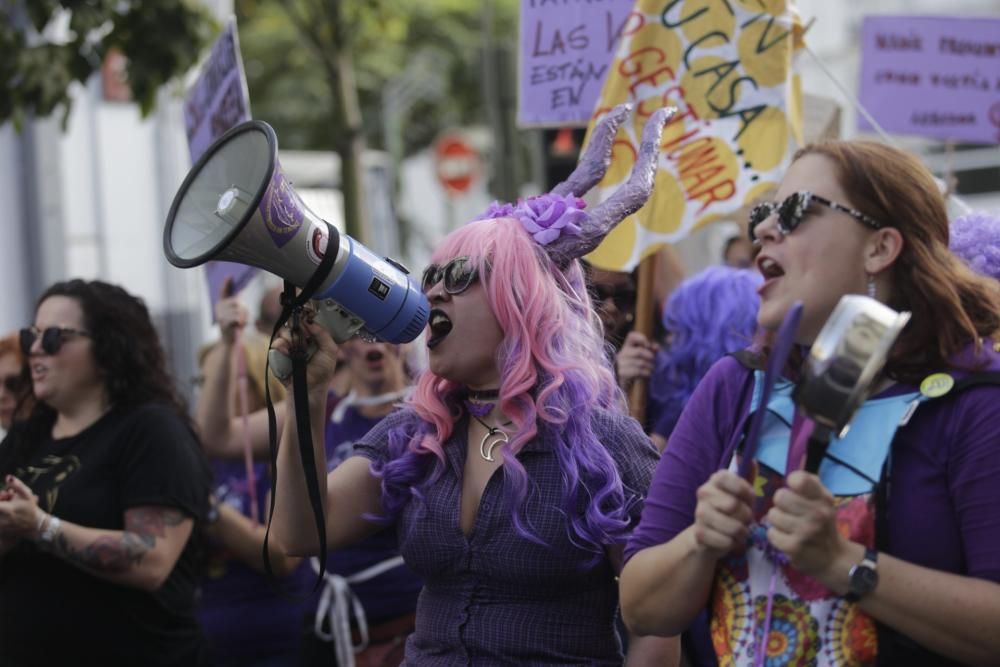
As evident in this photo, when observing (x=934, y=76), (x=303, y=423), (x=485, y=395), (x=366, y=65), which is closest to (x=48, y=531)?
(x=303, y=423)

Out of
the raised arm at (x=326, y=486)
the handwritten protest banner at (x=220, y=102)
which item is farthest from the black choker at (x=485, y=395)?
the handwritten protest banner at (x=220, y=102)

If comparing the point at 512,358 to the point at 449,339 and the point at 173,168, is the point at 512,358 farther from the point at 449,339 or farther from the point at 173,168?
the point at 173,168

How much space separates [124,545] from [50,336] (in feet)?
2.27

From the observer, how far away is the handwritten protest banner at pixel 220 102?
4.43m

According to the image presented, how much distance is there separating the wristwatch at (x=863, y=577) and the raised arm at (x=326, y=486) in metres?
1.15

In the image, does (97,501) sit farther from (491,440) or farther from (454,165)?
(454,165)

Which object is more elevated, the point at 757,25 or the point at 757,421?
the point at 757,25

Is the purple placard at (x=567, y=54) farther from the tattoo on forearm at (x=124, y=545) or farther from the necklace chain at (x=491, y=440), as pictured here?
the necklace chain at (x=491, y=440)

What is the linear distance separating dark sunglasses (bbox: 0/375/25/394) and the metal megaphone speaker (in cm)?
330

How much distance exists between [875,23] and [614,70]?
2688 mm

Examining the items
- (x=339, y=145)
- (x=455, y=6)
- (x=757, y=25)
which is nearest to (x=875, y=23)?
(x=757, y=25)

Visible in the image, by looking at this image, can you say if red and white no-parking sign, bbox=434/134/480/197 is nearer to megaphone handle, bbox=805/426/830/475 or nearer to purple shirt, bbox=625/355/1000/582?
purple shirt, bbox=625/355/1000/582

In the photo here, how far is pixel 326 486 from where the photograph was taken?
2771mm

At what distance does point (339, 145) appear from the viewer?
13.6 m
